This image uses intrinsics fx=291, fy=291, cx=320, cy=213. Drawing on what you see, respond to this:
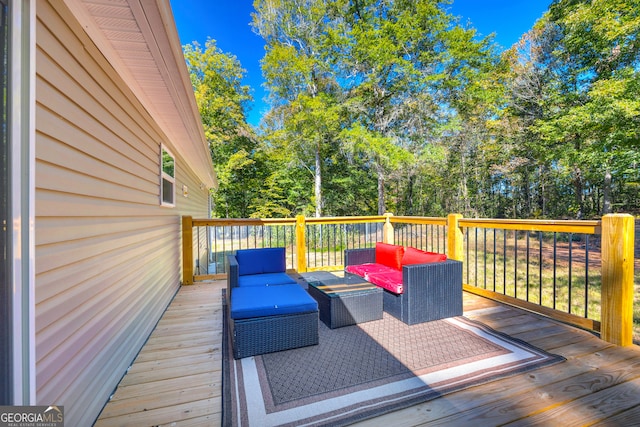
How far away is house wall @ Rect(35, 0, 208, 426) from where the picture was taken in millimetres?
1338

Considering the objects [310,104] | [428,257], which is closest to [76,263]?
[428,257]

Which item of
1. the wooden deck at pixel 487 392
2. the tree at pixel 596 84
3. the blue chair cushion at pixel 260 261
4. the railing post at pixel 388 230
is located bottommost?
the wooden deck at pixel 487 392

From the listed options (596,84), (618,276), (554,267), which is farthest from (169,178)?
(596,84)

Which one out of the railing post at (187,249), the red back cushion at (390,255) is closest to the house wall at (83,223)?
the railing post at (187,249)

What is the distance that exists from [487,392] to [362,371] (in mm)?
812

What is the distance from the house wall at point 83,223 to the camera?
1.34m

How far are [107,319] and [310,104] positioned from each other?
35.5 ft

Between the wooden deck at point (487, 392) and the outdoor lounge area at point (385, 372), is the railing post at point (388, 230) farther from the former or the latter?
the wooden deck at point (487, 392)

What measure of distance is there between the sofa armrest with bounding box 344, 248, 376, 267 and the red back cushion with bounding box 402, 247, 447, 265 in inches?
26.5

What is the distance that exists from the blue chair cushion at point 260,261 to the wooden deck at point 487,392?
3.40 ft

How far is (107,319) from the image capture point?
204 cm

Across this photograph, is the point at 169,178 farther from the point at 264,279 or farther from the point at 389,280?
the point at 389,280

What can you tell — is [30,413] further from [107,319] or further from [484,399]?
[484,399]

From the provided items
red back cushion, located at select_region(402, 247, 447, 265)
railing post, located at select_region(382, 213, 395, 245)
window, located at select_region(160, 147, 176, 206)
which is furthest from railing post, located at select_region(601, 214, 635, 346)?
window, located at select_region(160, 147, 176, 206)
